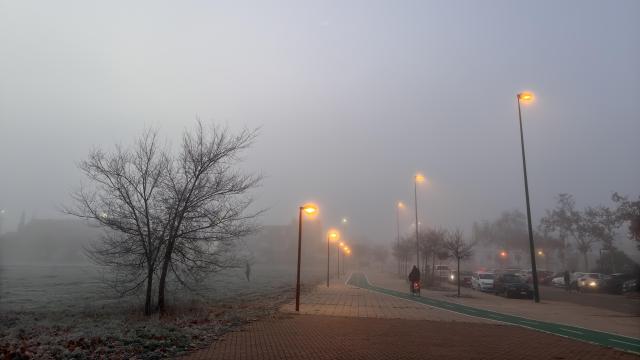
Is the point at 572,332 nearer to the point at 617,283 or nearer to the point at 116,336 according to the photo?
the point at 116,336

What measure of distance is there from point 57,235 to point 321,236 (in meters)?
93.4

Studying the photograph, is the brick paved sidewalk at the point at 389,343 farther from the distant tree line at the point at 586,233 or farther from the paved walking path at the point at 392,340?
the distant tree line at the point at 586,233

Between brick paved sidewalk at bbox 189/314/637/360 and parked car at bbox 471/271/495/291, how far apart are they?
2205 cm

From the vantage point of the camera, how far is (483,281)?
1425 inches

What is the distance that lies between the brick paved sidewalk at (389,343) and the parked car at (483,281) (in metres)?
22.1

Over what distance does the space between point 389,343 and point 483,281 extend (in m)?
28.3

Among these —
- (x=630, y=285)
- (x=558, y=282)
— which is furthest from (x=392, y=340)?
(x=558, y=282)

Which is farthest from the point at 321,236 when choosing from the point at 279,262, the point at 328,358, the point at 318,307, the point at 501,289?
the point at 328,358

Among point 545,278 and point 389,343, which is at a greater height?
point 545,278

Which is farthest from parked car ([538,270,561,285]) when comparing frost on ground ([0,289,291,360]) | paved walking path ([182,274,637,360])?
frost on ground ([0,289,291,360])

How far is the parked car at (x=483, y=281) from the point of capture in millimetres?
35256

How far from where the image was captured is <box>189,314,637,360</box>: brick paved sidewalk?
31.0 ft

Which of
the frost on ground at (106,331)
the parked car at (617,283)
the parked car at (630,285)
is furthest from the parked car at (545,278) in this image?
the frost on ground at (106,331)

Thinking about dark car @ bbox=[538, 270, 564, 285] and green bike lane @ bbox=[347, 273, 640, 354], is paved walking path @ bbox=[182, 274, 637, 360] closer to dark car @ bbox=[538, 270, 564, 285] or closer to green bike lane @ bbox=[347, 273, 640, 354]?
green bike lane @ bbox=[347, 273, 640, 354]
